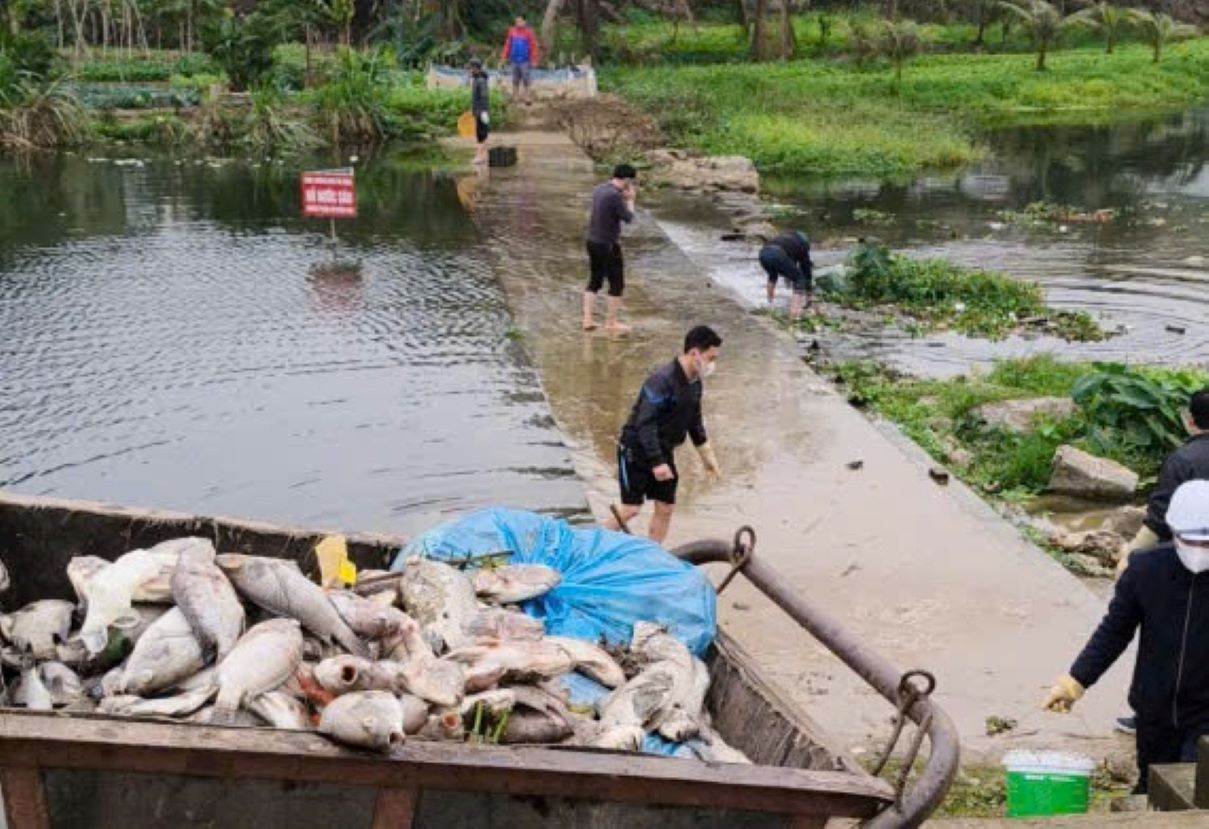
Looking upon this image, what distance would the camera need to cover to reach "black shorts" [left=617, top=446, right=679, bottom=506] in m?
8.31

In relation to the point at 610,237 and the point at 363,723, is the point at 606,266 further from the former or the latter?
the point at 363,723

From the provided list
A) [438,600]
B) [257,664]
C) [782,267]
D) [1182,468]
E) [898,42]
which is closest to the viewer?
[257,664]

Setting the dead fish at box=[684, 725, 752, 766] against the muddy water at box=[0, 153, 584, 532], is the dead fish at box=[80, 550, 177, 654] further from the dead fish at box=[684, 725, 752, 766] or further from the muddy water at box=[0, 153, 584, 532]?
the muddy water at box=[0, 153, 584, 532]

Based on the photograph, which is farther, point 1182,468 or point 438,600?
point 1182,468

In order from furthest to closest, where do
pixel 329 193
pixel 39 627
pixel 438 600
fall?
pixel 329 193 < pixel 438 600 < pixel 39 627

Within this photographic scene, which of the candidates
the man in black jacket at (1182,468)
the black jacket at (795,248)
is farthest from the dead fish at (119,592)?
the black jacket at (795,248)

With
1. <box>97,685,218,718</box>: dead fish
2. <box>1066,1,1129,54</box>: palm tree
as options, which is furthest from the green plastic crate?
<box>1066,1,1129,54</box>: palm tree

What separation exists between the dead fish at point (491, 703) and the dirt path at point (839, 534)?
246cm

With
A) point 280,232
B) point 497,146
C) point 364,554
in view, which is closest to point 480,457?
point 364,554

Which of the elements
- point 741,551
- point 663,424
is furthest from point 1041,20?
point 741,551

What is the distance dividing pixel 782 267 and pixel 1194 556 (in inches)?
419

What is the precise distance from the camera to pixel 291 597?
4930 millimetres

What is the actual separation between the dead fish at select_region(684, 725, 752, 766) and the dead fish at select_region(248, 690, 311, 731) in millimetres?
1276

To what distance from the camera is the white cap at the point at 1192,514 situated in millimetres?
5117
